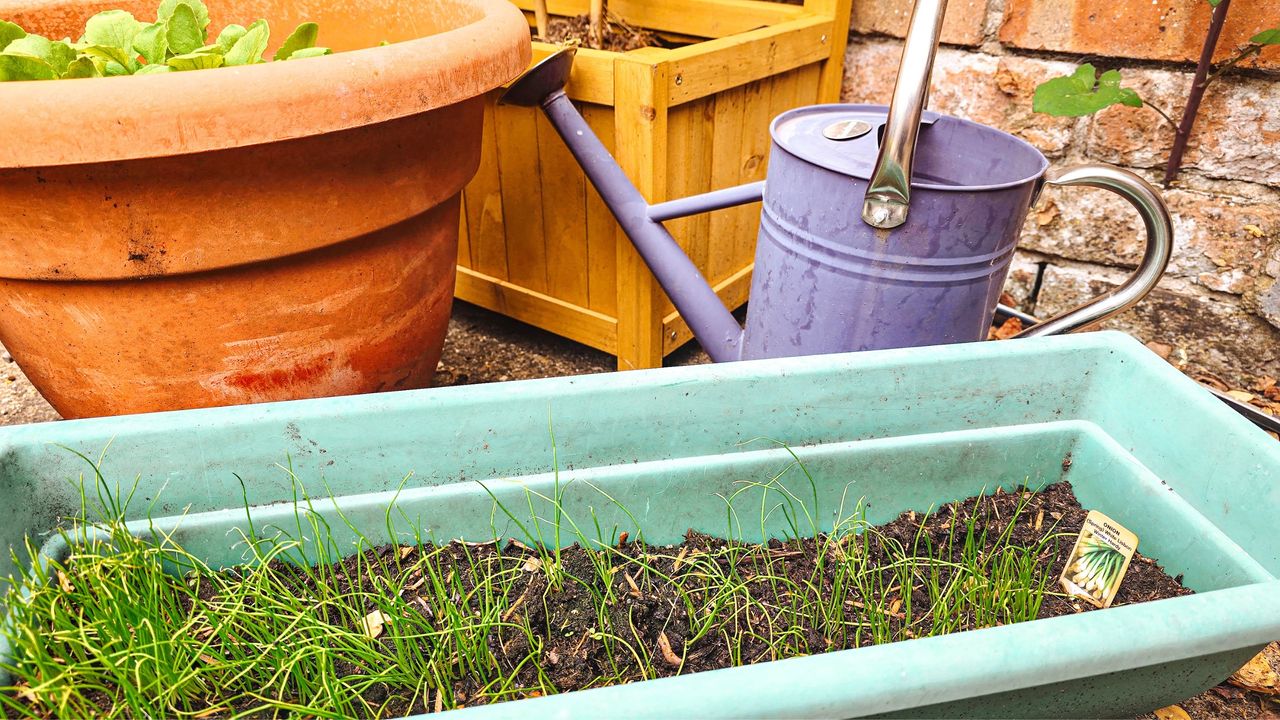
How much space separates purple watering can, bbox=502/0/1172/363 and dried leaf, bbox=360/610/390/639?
0.72m

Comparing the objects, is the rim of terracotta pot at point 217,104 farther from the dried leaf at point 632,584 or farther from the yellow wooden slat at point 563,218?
the dried leaf at point 632,584

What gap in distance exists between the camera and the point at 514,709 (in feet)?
1.89

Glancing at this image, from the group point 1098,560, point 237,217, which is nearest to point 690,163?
point 237,217

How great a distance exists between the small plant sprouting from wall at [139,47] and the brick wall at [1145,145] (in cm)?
132

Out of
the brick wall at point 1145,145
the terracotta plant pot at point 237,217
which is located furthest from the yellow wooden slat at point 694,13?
the terracotta plant pot at point 237,217

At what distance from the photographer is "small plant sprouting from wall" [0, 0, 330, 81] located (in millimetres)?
1077

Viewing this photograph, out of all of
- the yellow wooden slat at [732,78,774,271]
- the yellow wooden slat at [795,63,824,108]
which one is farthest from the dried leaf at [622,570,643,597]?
the yellow wooden slat at [795,63,824,108]

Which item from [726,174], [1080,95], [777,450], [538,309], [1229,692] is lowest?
[1229,692]

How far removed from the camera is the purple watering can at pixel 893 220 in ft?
3.50

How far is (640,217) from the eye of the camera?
4.73 feet

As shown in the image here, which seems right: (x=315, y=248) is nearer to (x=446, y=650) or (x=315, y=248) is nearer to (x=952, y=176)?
(x=446, y=650)

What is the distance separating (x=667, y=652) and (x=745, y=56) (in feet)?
3.79

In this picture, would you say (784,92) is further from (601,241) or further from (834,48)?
(601,241)

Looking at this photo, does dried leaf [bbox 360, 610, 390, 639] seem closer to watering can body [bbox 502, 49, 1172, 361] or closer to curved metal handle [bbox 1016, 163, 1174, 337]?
watering can body [bbox 502, 49, 1172, 361]
